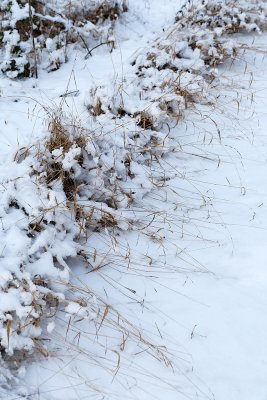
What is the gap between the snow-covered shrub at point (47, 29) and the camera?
5.14m

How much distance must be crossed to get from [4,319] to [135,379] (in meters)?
0.71

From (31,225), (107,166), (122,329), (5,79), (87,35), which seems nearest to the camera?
(122,329)

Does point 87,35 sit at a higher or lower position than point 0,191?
higher

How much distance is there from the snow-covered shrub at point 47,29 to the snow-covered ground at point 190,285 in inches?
15.6

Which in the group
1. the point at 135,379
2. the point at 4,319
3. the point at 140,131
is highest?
the point at 140,131

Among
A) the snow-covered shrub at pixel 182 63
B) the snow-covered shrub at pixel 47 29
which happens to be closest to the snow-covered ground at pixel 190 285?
the snow-covered shrub at pixel 182 63

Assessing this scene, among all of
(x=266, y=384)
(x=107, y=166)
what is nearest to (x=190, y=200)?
(x=107, y=166)

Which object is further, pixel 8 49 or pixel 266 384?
pixel 8 49

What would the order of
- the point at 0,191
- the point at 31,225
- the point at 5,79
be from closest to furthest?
the point at 31,225 < the point at 0,191 < the point at 5,79

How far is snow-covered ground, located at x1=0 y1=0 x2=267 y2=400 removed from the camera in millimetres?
2494

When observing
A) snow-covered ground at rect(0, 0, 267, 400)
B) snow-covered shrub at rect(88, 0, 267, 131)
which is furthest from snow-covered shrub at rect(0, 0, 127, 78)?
snow-covered shrub at rect(88, 0, 267, 131)

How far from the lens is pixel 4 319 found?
250 centimetres

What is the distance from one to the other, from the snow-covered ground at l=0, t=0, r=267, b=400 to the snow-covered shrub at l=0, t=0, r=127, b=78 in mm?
396

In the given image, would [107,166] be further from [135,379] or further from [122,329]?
[135,379]
